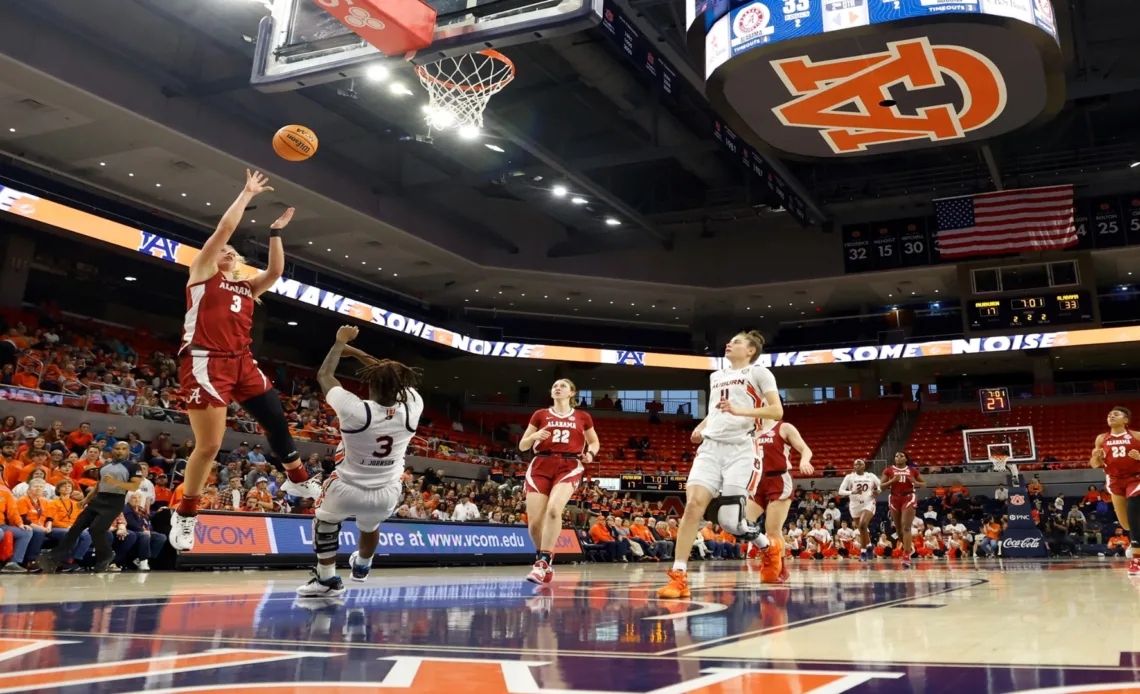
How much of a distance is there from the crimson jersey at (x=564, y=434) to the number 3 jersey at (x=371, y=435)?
254 cm

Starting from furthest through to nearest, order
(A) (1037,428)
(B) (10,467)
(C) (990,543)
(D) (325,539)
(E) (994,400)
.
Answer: (A) (1037,428)
(E) (994,400)
(C) (990,543)
(B) (10,467)
(D) (325,539)

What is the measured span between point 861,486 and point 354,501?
11.7 meters

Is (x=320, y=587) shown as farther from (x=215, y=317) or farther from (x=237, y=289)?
(x=237, y=289)

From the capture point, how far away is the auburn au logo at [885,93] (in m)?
11.0

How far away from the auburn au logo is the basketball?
21.4 feet

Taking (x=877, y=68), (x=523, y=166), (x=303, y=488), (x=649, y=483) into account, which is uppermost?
(x=523, y=166)

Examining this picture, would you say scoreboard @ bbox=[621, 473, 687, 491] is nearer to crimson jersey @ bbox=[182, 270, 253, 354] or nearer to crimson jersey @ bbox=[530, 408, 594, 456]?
crimson jersey @ bbox=[530, 408, 594, 456]

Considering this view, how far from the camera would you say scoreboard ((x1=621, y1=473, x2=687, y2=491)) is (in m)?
31.0

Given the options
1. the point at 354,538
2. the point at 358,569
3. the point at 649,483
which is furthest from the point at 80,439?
the point at 649,483

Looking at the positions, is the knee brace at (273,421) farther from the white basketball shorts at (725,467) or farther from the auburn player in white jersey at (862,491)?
the auburn player in white jersey at (862,491)

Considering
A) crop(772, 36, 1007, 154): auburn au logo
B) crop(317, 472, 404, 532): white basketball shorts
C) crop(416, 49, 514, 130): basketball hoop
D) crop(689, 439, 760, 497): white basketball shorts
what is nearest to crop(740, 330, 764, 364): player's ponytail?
crop(689, 439, 760, 497): white basketball shorts

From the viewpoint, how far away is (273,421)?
5.68m

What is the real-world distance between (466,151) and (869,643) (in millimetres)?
20490

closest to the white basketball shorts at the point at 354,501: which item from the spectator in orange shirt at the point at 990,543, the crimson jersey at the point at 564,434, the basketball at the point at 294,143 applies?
the crimson jersey at the point at 564,434
